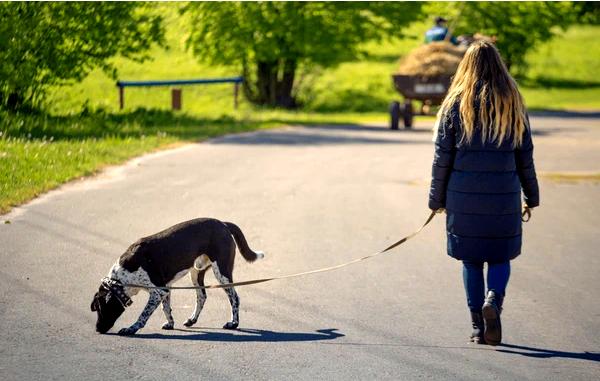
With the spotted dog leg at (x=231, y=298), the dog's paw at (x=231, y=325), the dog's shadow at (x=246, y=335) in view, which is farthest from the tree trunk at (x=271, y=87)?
the dog's shadow at (x=246, y=335)

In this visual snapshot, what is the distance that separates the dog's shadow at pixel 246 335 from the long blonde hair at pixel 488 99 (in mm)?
1609

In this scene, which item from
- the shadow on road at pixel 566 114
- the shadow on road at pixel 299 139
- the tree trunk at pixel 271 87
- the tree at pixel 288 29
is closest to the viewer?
the shadow on road at pixel 299 139

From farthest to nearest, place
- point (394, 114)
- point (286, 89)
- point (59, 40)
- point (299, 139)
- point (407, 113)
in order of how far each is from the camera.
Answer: point (286, 89) < point (407, 113) < point (394, 114) < point (59, 40) < point (299, 139)

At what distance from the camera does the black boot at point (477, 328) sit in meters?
6.91

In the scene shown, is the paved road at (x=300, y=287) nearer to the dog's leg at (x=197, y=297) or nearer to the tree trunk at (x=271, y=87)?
the dog's leg at (x=197, y=297)

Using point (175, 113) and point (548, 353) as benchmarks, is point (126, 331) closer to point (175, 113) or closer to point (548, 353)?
point (548, 353)

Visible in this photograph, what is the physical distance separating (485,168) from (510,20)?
34.8 metres

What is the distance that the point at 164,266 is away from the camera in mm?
7023

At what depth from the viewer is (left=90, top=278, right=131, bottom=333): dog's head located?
6.88 meters

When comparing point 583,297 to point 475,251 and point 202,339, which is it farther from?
point 202,339

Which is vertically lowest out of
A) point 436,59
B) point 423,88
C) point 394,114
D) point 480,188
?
point 394,114

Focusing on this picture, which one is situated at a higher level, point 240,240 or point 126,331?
point 240,240

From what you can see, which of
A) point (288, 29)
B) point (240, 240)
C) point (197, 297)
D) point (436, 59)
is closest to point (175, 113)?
point (436, 59)

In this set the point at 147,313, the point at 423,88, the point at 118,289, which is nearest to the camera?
the point at 118,289
